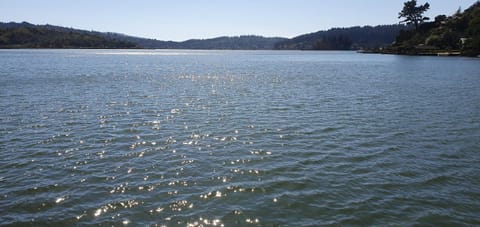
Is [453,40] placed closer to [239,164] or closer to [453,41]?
[453,41]

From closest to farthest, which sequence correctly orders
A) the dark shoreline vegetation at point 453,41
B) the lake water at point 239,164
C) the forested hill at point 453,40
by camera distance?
the lake water at point 239,164 < the dark shoreline vegetation at point 453,41 < the forested hill at point 453,40

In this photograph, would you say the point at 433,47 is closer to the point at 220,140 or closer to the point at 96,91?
the point at 96,91

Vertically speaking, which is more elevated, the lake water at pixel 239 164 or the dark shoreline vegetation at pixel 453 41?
the dark shoreline vegetation at pixel 453 41

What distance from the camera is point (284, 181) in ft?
61.2

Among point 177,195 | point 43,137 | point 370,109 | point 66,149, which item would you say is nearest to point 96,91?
point 43,137

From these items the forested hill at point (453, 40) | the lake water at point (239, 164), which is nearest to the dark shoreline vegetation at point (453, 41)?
the forested hill at point (453, 40)

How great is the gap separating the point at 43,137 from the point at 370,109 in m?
29.8

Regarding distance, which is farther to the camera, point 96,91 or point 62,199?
point 96,91

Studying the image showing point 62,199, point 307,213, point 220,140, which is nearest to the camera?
point 307,213

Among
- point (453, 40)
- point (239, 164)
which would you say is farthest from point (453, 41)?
point (239, 164)

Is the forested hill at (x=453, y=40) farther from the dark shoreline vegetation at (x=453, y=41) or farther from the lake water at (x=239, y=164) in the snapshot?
the lake water at (x=239, y=164)

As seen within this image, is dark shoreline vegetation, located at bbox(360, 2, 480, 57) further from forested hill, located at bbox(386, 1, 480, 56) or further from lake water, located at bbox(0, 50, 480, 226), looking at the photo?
lake water, located at bbox(0, 50, 480, 226)

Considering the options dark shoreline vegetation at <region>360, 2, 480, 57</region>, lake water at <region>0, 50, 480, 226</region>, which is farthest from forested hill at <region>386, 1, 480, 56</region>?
lake water at <region>0, 50, 480, 226</region>

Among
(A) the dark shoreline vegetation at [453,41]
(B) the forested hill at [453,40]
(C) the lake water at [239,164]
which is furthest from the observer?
(B) the forested hill at [453,40]
